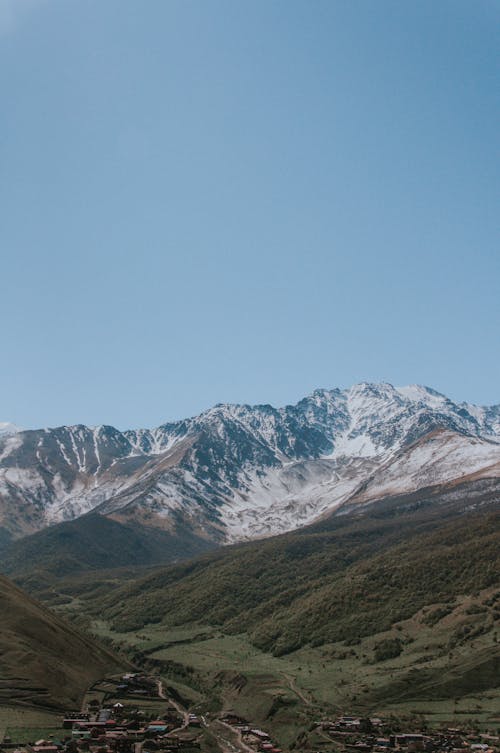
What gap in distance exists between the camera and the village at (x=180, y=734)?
8969cm

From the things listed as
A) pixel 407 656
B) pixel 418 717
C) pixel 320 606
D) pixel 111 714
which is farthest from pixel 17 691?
pixel 320 606

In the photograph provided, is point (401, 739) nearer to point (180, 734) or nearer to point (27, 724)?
point (180, 734)

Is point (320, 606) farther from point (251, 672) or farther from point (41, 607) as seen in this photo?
point (41, 607)

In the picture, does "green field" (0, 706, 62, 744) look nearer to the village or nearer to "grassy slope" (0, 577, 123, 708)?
the village

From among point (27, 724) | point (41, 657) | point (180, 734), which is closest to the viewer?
point (27, 724)

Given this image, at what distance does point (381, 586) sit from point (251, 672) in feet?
183

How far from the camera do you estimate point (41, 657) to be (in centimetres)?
11194

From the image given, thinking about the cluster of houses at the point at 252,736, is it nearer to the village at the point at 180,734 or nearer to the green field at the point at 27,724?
the village at the point at 180,734

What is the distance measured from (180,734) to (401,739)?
3141cm

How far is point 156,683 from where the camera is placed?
136 metres

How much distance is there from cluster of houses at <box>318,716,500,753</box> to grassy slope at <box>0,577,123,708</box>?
39920mm

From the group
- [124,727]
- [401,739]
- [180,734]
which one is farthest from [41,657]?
[401,739]

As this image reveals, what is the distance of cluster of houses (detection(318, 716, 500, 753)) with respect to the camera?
3711 inches

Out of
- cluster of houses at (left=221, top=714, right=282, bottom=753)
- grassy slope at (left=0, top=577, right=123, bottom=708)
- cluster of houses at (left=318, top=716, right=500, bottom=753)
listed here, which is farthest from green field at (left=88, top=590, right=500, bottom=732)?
grassy slope at (left=0, top=577, right=123, bottom=708)
